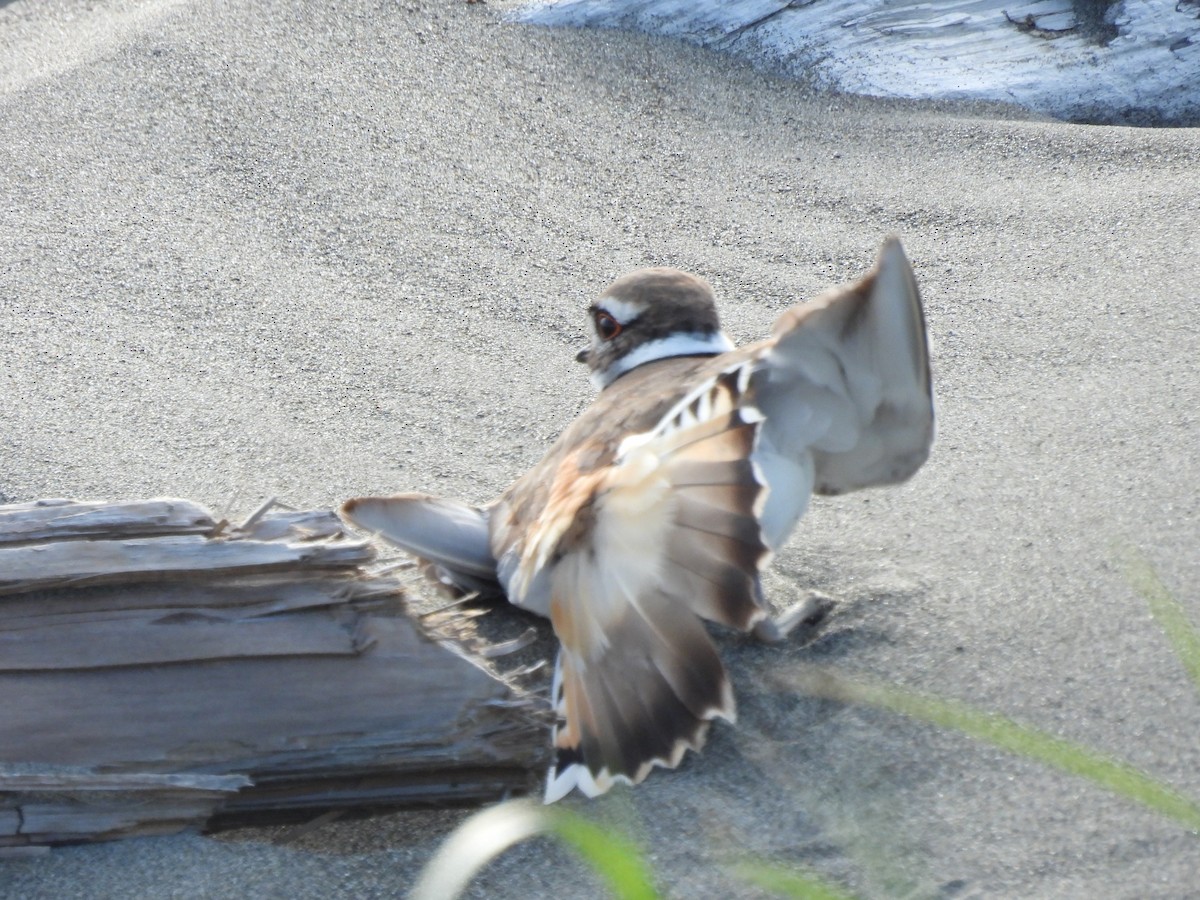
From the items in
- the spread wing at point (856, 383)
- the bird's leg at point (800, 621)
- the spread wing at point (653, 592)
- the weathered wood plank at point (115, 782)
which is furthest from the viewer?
the bird's leg at point (800, 621)

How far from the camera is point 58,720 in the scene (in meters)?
2.20

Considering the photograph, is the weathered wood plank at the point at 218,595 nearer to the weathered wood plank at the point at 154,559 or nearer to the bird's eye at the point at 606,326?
the weathered wood plank at the point at 154,559

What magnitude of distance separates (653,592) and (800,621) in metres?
0.73

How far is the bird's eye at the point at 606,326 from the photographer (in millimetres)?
3277

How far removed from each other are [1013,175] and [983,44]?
2.82ft

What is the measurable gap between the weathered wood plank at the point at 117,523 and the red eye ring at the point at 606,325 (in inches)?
48.9

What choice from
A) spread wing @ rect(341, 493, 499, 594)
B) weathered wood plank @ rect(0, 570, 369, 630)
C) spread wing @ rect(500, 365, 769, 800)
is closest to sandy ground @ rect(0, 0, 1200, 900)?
spread wing @ rect(500, 365, 769, 800)

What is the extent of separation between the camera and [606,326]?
330cm

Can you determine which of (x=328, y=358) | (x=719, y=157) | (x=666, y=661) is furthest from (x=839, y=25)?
(x=666, y=661)

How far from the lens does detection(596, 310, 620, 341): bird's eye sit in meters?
3.28

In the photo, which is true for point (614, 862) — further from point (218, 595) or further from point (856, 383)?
point (856, 383)

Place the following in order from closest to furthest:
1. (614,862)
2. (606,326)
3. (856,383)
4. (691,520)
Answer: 1. (614,862)
2. (691,520)
3. (856,383)
4. (606,326)

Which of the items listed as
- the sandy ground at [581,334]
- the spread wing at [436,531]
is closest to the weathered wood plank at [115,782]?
the sandy ground at [581,334]

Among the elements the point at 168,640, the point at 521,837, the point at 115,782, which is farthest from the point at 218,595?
the point at 521,837
